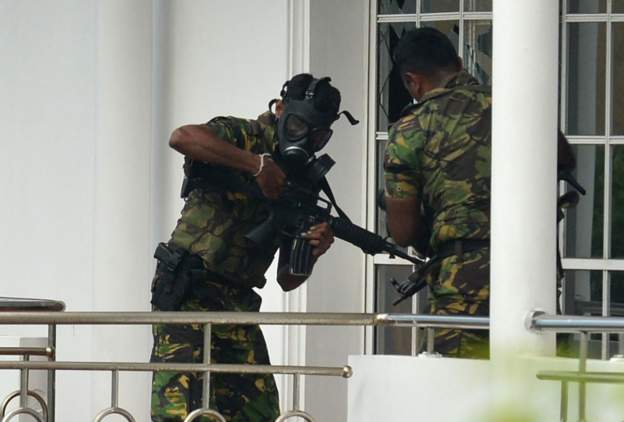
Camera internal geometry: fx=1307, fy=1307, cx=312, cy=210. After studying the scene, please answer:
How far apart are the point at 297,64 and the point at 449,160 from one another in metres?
2.06

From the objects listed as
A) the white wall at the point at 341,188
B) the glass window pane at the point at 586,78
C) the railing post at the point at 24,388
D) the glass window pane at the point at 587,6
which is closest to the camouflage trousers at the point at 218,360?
the railing post at the point at 24,388

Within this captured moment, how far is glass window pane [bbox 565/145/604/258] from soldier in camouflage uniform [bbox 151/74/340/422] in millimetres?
1710

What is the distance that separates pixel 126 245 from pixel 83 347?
63cm

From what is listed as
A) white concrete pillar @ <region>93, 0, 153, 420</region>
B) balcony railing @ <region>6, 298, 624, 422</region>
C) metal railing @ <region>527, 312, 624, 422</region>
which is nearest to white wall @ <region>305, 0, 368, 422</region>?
white concrete pillar @ <region>93, 0, 153, 420</region>

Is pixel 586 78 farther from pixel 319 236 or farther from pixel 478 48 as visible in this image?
pixel 319 236

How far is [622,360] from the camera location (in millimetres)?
2842

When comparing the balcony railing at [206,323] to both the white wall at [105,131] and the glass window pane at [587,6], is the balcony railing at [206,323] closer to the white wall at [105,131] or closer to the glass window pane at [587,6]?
the white wall at [105,131]

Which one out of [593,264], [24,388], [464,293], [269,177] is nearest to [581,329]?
[464,293]

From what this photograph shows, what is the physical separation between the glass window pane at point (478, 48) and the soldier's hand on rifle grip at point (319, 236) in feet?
5.90

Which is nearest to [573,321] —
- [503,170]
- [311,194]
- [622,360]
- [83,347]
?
[622,360]

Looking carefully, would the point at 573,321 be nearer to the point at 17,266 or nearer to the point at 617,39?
the point at 617,39

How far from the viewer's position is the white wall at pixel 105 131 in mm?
6094

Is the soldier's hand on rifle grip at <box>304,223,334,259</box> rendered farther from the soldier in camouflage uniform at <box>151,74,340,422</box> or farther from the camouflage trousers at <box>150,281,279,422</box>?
the camouflage trousers at <box>150,281,279,422</box>

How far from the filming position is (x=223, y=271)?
478 centimetres
